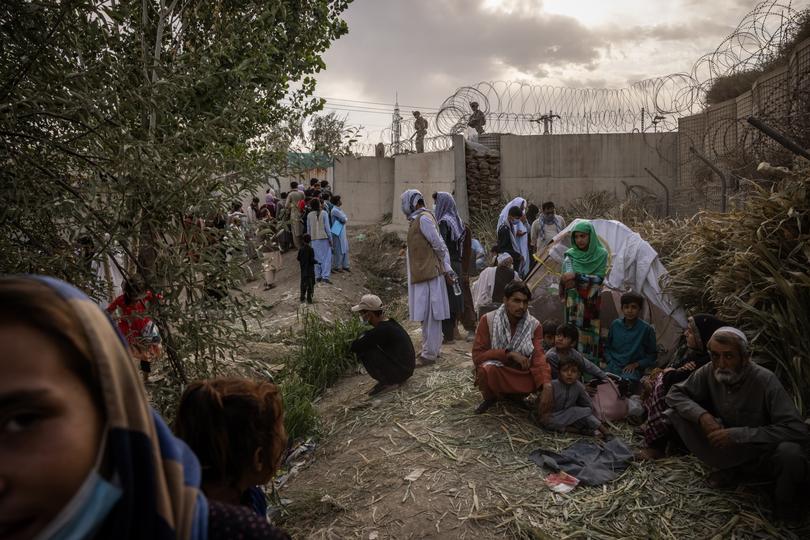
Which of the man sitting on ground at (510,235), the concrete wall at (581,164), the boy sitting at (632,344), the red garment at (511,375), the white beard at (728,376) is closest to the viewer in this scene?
the white beard at (728,376)

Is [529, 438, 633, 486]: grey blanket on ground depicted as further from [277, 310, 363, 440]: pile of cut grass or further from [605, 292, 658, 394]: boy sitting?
[277, 310, 363, 440]: pile of cut grass

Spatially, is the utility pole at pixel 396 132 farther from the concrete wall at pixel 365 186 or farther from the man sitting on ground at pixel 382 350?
the man sitting on ground at pixel 382 350

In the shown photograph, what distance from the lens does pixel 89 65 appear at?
2.50 m

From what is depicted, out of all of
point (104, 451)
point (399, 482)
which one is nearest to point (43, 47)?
point (104, 451)

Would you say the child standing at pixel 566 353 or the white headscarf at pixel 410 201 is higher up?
the white headscarf at pixel 410 201

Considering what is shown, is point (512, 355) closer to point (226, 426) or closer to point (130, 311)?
point (130, 311)

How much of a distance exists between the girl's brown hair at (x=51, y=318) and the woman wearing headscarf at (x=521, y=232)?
25.6 ft

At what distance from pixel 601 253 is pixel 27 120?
16.0 ft

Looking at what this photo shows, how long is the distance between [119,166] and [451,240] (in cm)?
525

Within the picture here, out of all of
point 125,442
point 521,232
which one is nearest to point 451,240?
point 521,232

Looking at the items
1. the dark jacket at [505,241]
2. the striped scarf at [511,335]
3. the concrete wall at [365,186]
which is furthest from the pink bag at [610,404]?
the concrete wall at [365,186]

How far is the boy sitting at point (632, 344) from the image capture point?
519 centimetres

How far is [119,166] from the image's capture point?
2.36 metres

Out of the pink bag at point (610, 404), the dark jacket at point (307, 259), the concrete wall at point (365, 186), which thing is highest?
the concrete wall at point (365, 186)
